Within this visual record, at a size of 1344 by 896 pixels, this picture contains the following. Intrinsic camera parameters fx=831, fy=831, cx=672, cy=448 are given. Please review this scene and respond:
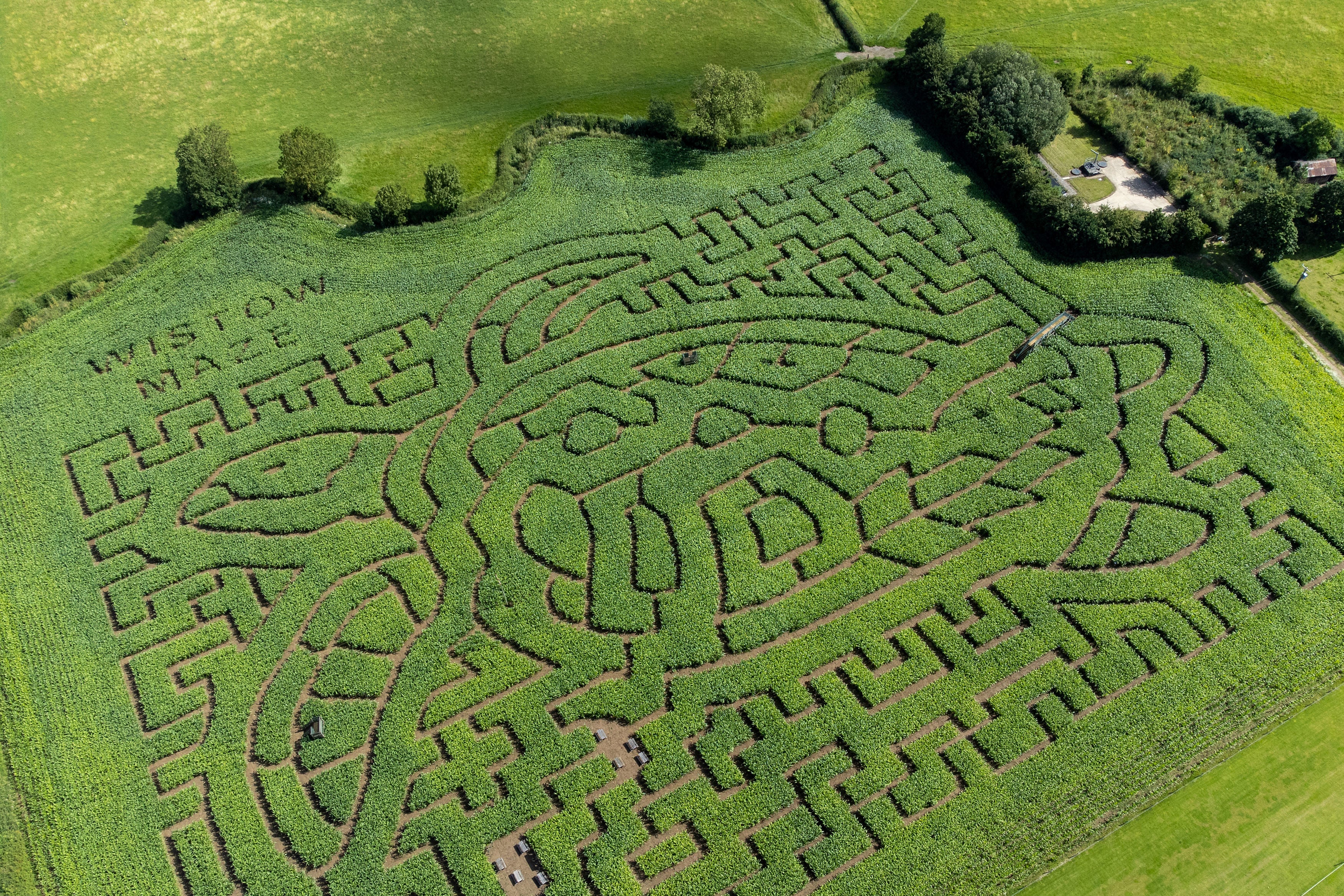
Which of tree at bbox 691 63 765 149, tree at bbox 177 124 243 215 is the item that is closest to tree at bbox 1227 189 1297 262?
tree at bbox 691 63 765 149

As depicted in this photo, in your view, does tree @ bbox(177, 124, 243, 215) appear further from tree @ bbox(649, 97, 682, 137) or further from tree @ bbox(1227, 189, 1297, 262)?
tree @ bbox(1227, 189, 1297, 262)

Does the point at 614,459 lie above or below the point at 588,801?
above

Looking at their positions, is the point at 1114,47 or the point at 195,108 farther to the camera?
the point at 1114,47

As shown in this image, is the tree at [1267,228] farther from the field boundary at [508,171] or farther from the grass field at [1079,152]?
the field boundary at [508,171]

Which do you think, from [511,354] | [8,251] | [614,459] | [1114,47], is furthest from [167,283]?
[1114,47]

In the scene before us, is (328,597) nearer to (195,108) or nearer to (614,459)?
(614,459)

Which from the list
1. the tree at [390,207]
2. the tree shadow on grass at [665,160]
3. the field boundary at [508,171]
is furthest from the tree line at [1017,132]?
the tree at [390,207]
